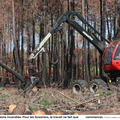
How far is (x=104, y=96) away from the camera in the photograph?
7.34 meters

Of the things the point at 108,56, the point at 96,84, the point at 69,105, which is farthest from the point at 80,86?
the point at 69,105

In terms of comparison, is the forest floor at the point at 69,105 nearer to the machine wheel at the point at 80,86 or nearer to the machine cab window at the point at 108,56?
the machine wheel at the point at 80,86

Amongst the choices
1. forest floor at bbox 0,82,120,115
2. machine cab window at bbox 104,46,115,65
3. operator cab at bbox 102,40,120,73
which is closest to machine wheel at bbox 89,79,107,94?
operator cab at bbox 102,40,120,73

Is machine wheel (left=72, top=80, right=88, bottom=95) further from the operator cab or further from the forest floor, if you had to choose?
the forest floor

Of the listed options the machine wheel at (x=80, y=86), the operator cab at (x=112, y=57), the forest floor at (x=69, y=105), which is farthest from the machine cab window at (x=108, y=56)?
the forest floor at (x=69, y=105)

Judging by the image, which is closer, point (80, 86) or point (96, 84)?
point (96, 84)

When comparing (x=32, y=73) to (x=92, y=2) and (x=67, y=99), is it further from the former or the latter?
(x=92, y=2)

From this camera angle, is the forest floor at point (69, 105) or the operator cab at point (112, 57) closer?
the forest floor at point (69, 105)

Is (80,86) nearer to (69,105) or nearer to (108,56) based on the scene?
(108,56)

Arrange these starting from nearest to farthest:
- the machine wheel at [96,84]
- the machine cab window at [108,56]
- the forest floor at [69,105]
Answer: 1. the forest floor at [69,105]
2. the machine wheel at [96,84]
3. the machine cab window at [108,56]

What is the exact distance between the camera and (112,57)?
9.95 m

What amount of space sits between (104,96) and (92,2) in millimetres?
18187

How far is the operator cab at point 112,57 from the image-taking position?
9789 mm

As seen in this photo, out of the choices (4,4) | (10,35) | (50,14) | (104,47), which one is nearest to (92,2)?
(50,14)
